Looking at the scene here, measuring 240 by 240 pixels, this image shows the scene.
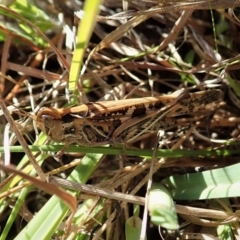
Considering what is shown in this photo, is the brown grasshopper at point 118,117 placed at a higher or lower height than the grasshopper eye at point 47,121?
higher

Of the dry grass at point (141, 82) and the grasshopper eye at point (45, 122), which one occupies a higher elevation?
the dry grass at point (141, 82)

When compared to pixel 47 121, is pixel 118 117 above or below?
above

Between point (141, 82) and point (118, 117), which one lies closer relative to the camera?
point (118, 117)

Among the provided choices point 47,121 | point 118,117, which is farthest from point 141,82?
point 47,121

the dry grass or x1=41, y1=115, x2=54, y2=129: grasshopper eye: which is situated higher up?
the dry grass

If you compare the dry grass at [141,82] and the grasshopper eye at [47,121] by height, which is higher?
the dry grass at [141,82]

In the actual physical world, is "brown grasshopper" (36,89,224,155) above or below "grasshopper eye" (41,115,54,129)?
above

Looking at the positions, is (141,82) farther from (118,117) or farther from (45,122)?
(45,122)

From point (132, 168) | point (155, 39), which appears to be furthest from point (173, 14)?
point (132, 168)
